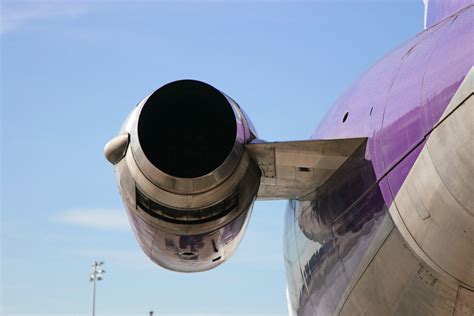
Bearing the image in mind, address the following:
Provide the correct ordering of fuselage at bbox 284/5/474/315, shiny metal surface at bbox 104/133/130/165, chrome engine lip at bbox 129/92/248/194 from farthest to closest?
1. shiny metal surface at bbox 104/133/130/165
2. chrome engine lip at bbox 129/92/248/194
3. fuselage at bbox 284/5/474/315

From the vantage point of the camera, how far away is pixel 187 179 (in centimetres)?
833

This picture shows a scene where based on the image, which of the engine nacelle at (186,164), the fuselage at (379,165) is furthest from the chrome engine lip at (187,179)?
the fuselage at (379,165)

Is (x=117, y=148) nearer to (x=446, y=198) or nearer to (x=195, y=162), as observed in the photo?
(x=195, y=162)

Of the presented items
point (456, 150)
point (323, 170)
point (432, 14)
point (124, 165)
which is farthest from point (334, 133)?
point (456, 150)

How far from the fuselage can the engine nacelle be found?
929 millimetres

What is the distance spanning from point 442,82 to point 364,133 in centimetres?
140

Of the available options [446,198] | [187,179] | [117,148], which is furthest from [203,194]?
[446,198]

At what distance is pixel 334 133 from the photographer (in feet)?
31.4

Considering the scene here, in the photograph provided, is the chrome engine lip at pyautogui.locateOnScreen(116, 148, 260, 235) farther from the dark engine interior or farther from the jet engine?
the dark engine interior

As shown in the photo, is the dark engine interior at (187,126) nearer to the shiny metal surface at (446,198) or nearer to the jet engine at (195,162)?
the jet engine at (195,162)

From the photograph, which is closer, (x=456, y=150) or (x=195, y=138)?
(x=456, y=150)

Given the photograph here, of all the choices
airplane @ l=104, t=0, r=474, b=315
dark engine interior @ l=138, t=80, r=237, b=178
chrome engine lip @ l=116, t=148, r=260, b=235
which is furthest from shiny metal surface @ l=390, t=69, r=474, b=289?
dark engine interior @ l=138, t=80, r=237, b=178

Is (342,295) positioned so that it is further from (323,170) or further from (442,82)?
(442,82)

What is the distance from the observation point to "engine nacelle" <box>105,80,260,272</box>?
8.47 meters
